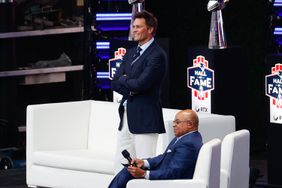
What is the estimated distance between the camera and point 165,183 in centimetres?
784

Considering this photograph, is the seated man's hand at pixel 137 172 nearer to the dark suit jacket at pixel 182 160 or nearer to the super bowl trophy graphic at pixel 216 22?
the dark suit jacket at pixel 182 160

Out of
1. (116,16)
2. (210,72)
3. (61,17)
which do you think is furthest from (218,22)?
(61,17)

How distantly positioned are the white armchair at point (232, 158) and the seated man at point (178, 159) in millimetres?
424

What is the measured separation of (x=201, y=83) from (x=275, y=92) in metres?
→ 0.88

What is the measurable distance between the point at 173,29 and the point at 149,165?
584cm

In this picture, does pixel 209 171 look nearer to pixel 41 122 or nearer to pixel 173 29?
pixel 41 122

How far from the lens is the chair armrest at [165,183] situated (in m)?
7.78

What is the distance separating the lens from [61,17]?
13891 millimetres

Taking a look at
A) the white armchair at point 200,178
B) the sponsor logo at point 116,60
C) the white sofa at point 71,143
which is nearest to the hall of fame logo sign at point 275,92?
the white sofa at point 71,143

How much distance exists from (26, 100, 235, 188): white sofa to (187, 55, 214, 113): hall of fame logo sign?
108cm

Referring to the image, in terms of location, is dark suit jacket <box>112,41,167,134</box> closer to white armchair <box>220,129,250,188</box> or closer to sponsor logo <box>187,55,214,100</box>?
white armchair <box>220,129,250,188</box>

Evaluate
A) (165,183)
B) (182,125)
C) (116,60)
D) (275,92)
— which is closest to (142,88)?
(182,125)

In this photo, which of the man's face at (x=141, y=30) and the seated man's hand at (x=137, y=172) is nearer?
the seated man's hand at (x=137, y=172)

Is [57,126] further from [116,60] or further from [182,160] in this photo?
[182,160]
